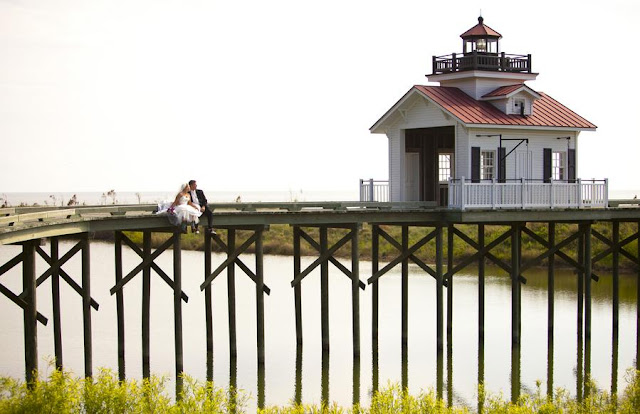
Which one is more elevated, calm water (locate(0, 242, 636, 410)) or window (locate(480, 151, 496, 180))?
window (locate(480, 151, 496, 180))

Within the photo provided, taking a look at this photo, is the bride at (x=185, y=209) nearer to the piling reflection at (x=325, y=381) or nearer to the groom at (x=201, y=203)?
the groom at (x=201, y=203)

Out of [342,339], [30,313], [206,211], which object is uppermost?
[206,211]

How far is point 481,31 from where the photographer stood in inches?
1142

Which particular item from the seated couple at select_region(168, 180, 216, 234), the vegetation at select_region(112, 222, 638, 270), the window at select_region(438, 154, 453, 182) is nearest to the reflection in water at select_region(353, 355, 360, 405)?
the seated couple at select_region(168, 180, 216, 234)

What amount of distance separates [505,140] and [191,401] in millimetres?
14766

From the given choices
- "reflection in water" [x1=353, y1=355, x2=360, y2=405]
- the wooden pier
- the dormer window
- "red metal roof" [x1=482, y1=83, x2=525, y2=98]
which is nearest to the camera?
the wooden pier

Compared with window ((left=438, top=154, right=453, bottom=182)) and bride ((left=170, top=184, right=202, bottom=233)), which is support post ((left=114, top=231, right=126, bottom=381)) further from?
window ((left=438, top=154, right=453, bottom=182))

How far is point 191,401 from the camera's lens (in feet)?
52.2

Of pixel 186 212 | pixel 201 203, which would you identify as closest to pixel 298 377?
pixel 201 203

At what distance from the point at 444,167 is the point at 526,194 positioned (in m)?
3.43

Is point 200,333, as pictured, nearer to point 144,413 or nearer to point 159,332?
point 159,332

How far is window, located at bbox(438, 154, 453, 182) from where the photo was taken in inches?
1180

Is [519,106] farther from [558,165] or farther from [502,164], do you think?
[558,165]

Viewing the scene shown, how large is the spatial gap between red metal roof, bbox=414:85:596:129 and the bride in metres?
8.17
